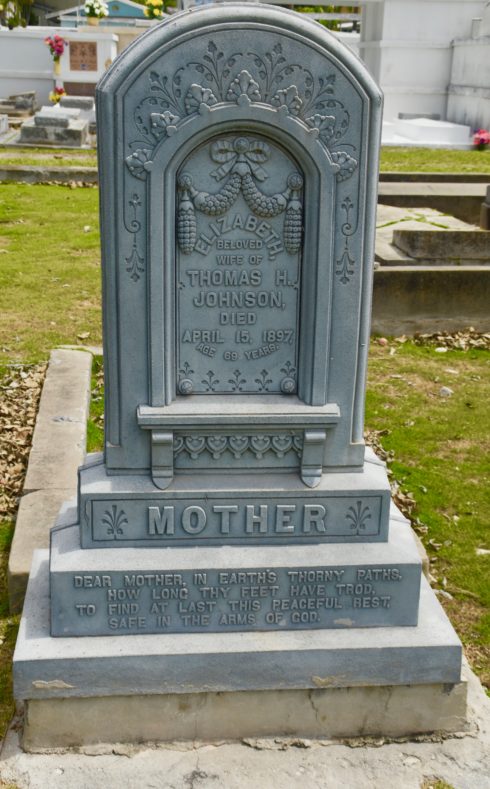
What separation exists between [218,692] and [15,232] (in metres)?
9.52

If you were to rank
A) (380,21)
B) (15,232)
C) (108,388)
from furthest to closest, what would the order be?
1. (380,21)
2. (15,232)
3. (108,388)

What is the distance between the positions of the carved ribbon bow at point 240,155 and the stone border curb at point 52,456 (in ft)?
6.66

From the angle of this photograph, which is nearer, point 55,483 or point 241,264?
point 241,264

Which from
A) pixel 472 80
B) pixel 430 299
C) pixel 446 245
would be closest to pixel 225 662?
pixel 430 299

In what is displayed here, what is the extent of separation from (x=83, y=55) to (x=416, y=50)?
36.9ft

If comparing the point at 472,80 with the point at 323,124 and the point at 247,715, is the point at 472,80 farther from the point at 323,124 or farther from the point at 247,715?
the point at 247,715

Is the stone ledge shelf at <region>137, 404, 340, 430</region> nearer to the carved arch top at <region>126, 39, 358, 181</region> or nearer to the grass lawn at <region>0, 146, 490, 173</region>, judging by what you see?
the carved arch top at <region>126, 39, 358, 181</region>

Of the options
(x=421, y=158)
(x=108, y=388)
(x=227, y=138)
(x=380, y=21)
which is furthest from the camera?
(x=380, y=21)

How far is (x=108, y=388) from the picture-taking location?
136 inches

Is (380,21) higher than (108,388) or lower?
higher

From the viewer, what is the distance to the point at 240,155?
10.7 ft

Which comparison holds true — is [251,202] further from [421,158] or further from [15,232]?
[421,158]

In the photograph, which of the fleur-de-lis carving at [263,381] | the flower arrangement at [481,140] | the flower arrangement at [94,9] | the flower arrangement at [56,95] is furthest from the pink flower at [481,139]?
the fleur-de-lis carving at [263,381]

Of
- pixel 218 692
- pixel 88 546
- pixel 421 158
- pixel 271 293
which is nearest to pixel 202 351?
pixel 271 293
